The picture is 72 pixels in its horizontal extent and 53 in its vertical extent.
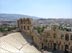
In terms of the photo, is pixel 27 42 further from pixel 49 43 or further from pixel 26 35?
pixel 49 43

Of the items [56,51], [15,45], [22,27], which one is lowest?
[56,51]

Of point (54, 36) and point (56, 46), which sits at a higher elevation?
point (54, 36)

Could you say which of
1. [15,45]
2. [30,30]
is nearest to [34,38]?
[30,30]

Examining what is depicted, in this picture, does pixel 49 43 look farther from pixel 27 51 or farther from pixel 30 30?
pixel 27 51

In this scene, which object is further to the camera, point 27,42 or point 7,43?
point 27,42

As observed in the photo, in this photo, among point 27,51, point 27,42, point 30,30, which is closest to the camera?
point 27,51

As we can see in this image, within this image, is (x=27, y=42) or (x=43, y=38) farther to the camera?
(x=43, y=38)

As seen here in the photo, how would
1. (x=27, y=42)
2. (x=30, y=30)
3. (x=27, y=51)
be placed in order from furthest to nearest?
(x=30, y=30) < (x=27, y=42) < (x=27, y=51)

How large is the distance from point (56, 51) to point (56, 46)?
4.62ft

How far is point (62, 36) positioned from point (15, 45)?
287 inches

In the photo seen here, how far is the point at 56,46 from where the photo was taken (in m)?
23.4

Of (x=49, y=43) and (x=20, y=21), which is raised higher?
(x=20, y=21)

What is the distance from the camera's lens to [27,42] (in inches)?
862

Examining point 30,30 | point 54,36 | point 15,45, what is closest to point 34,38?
point 30,30
